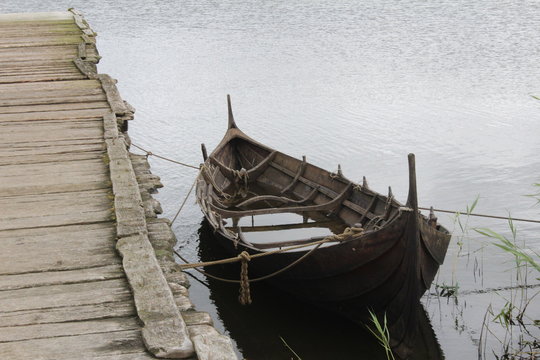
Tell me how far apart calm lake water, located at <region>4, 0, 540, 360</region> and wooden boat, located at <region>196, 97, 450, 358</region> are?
0.51 meters

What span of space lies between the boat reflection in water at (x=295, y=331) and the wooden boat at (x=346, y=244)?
20 cm

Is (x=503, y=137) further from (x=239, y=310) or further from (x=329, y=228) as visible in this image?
(x=239, y=310)

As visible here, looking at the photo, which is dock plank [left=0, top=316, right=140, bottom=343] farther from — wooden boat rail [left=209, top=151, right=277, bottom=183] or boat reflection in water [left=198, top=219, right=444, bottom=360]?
wooden boat rail [left=209, top=151, right=277, bottom=183]

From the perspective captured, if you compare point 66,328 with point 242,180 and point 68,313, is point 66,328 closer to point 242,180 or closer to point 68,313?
point 68,313

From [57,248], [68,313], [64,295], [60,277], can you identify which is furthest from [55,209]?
[68,313]

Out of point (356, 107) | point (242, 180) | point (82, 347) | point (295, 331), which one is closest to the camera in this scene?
point (82, 347)

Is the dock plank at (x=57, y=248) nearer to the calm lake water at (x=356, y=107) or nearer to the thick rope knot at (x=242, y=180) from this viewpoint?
the calm lake water at (x=356, y=107)

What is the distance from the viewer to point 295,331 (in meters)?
7.22

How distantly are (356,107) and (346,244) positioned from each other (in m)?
8.79

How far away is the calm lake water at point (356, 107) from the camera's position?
24.9 feet

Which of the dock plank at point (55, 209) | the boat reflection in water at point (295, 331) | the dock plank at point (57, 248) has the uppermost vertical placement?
the dock plank at point (55, 209)

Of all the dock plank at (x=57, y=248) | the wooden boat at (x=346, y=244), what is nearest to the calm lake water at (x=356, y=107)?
the wooden boat at (x=346, y=244)

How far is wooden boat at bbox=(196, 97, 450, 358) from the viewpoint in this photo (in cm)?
617

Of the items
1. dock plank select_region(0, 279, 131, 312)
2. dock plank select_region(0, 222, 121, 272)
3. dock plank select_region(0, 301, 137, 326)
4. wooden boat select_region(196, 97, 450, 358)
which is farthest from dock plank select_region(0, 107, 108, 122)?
dock plank select_region(0, 301, 137, 326)
